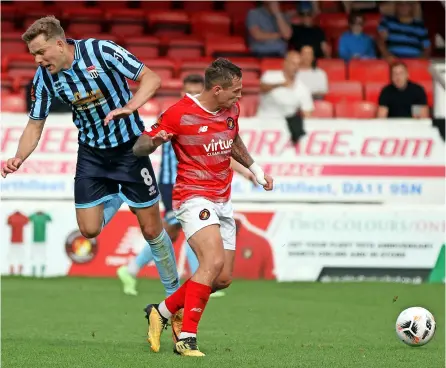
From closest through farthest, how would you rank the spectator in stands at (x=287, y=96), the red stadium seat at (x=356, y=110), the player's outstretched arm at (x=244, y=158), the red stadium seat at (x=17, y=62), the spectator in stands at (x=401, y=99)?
1. the player's outstretched arm at (x=244, y=158)
2. the spectator in stands at (x=287, y=96)
3. the spectator in stands at (x=401, y=99)
4. the red stadium seat at (x=356, y=110)
5. the red stadium seat at (x=17, y=62)

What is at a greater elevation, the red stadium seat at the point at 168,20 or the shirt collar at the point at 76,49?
the red stadium seat at the point at 168,20

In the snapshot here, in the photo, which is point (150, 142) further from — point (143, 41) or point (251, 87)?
point (143, 41)

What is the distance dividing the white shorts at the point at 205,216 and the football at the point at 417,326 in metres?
1.37

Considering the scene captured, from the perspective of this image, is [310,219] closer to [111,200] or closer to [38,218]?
[38,218]

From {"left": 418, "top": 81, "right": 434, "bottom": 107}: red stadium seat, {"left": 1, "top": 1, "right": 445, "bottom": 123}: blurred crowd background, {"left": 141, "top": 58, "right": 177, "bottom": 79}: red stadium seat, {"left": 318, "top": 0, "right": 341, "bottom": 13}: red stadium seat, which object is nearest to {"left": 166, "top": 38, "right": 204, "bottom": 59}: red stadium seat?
{"left": 1, "top": 1, "right": 445, "bottom": 123}: blurred crowd background

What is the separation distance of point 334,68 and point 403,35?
5.21 feet

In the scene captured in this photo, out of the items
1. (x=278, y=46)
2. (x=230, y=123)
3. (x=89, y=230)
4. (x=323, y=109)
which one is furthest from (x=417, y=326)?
(x=278, y=46)

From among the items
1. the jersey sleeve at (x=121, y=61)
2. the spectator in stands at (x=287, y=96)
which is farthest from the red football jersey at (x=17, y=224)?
the jersey sleeve at (x=121, y=61)

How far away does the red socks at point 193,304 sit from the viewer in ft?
23.1

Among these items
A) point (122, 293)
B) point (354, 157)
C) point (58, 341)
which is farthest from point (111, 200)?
point (354, 157)

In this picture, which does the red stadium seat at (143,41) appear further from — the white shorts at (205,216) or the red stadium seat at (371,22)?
the white shorts at (205,216)

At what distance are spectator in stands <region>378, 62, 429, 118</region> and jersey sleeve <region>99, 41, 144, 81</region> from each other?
23.2 ft

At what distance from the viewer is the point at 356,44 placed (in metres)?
16.8

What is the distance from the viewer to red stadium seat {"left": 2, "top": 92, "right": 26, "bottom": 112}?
1393 cm
